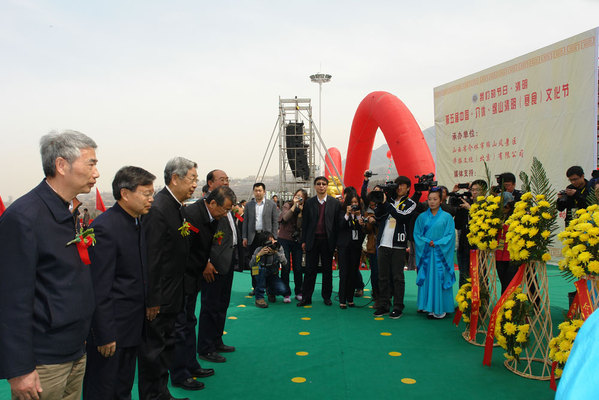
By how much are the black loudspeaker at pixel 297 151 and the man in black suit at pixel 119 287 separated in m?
13.0

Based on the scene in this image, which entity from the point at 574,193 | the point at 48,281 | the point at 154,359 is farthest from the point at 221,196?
the point at 574,193

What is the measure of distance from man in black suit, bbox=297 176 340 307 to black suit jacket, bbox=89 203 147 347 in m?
3.09

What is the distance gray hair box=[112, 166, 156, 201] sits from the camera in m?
1.93

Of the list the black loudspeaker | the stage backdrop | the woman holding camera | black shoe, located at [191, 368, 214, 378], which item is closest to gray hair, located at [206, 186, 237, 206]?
black shoe, located at [191, 368, 214, 378]

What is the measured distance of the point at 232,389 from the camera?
9.05ft

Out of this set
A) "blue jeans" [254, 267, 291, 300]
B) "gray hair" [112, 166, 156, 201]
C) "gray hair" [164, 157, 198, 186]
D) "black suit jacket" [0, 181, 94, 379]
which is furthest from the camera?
"blue jeans" [254, 267, 291, 300]

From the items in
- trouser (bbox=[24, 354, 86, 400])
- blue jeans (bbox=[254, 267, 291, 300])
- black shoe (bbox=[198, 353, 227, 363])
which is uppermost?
trouser (bbox=[24, 354, 86, 400])

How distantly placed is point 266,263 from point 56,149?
12.2 ft

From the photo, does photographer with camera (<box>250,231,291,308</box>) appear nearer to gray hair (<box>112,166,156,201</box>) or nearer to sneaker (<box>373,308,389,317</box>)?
sneaker (<box>373,308,389,317</box>)

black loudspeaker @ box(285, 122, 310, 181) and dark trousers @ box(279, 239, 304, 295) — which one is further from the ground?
black loudspeaker @ box(285, 122, 310, 181)

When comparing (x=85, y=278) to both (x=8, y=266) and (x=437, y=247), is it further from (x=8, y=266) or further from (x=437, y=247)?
(x=437, y=247)

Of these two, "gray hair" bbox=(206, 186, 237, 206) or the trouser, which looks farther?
"gray hair" bbox=(206, 186, 237, 206)

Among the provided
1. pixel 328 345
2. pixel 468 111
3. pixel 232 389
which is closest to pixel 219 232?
pixel 232 389

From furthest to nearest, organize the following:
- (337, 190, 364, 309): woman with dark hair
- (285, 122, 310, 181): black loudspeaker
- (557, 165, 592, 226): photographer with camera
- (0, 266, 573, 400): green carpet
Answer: (285, 122, 310, 181): black loudspeaker < (337, 190, 364, 309): woman with dark hair < (557, 165, 592, 226): photographer with camera < (0, 266, 573, 400): green carpet
